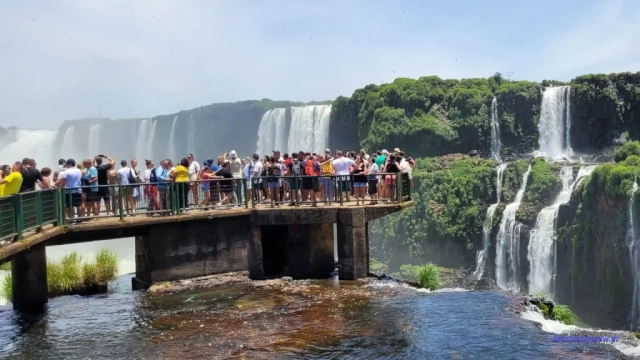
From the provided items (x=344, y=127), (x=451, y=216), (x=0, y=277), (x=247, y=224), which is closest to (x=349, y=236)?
(x=247, y=224)

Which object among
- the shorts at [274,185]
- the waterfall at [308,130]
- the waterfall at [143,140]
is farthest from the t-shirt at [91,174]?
the waterfall at [143,140]

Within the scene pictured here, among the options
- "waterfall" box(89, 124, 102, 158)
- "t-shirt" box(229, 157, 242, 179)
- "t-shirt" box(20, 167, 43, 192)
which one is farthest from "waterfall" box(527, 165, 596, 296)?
"waterfall" box(89, 124, 102, 158)

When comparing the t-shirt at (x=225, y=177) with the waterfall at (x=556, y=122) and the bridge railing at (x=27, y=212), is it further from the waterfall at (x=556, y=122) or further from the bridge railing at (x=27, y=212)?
the waterfall at (x=556, y=122)

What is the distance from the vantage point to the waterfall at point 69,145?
71.2m

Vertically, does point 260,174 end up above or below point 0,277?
above

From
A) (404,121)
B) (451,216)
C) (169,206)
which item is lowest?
(451,216)

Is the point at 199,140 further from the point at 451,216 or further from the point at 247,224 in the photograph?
the point at 247,224

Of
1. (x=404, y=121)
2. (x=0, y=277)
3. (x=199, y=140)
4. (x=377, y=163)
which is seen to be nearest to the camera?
(x=377, y=163)

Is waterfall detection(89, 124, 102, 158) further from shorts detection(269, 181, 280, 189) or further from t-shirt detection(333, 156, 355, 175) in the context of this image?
t-shirt detection(333, 156, 355, 175)

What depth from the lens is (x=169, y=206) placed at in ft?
50.4

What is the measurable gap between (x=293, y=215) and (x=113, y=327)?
547 cm

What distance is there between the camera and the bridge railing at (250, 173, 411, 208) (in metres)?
16.0

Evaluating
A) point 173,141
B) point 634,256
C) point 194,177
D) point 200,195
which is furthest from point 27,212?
point 173,141

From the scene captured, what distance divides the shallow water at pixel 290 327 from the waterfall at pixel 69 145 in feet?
203
